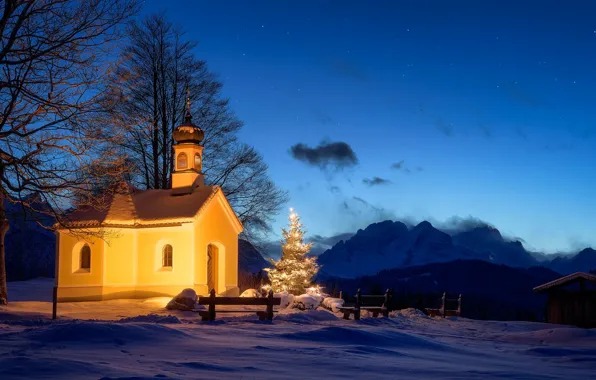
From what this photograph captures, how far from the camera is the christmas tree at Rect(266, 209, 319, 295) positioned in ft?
109

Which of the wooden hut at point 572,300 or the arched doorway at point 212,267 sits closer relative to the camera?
the wooden hut at point 572,300

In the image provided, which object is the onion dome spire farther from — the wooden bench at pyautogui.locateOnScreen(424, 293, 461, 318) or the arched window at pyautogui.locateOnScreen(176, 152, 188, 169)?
the wooden bench at pyautogui.locateOnScreen(424, 293, 461, 318)

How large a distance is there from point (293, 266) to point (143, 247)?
7.56 meters

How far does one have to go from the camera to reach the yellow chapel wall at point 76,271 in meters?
29.6

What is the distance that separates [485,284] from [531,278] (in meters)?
11.7

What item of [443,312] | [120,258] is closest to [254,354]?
[120,258]

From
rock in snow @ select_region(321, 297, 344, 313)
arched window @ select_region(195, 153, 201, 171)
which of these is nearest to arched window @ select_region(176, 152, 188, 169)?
arched window @ select_region(195, 153, 201, 171)

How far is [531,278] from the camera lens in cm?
17112

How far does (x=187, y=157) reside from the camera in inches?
1277

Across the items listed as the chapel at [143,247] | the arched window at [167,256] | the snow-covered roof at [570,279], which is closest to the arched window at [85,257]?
the chapel at [143,247]

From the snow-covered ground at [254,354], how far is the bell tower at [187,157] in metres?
12.5

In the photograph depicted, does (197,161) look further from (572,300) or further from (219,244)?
(572,300)

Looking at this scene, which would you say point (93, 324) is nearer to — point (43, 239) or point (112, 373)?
point (112, 373)

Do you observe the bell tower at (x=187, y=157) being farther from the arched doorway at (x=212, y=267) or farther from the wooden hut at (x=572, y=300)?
the wooden hut at (x=572, y=300)
